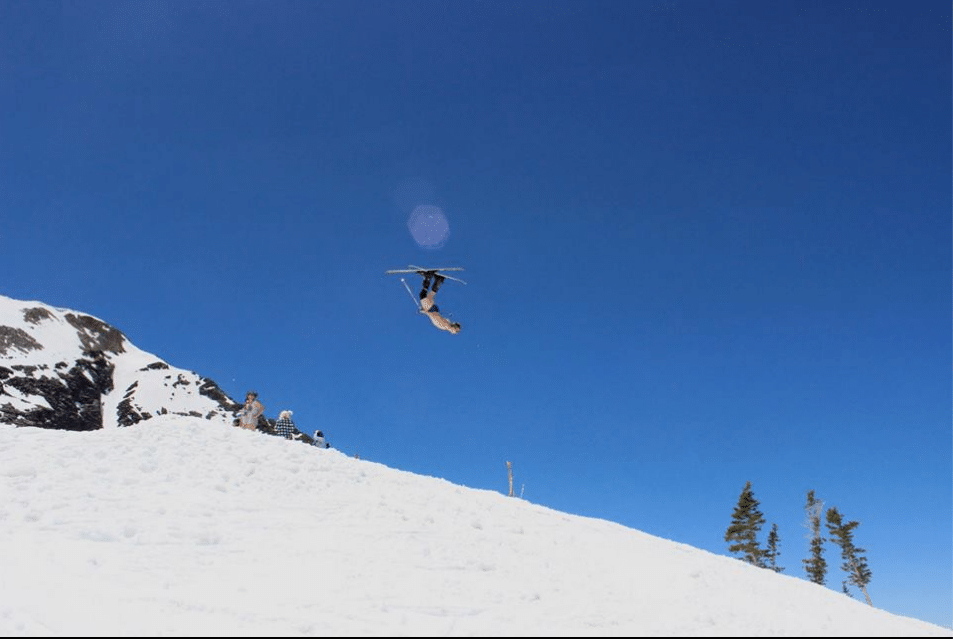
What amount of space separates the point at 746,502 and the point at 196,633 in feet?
177

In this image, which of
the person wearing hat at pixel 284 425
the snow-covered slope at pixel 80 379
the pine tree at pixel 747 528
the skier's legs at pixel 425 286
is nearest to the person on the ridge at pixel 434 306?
the skier's legs at pixel 425 286

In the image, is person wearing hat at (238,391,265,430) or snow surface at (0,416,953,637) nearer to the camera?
snow surface at (0,416,953,637)

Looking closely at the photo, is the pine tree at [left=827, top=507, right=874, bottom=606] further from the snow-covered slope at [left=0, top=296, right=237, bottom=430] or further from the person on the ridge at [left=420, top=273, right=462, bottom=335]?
the snow-covered slope at [left=0, top=296, right=237, bottom=430]

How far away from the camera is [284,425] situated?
21344mm

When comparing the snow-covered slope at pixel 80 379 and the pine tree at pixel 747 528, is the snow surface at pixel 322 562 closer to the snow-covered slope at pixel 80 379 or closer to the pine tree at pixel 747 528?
the pine tree at pixel 747 528

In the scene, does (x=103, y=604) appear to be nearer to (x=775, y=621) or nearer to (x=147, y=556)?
(x=147, y=556)

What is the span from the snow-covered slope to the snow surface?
4887 inches

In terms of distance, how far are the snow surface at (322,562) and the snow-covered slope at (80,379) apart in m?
124

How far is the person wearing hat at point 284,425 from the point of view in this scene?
21.0m

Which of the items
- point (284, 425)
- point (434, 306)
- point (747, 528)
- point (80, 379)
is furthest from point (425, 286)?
point (80, 379)


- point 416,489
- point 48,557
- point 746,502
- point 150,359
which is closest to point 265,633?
point 48,557

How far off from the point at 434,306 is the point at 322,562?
13.6 metres

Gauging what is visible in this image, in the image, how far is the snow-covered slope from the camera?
134m

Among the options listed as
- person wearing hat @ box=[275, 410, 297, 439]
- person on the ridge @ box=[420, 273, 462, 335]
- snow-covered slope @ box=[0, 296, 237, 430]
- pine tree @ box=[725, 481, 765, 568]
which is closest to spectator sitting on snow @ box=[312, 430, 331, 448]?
person wearing hat @ box=[275, 410, 297, 439]
